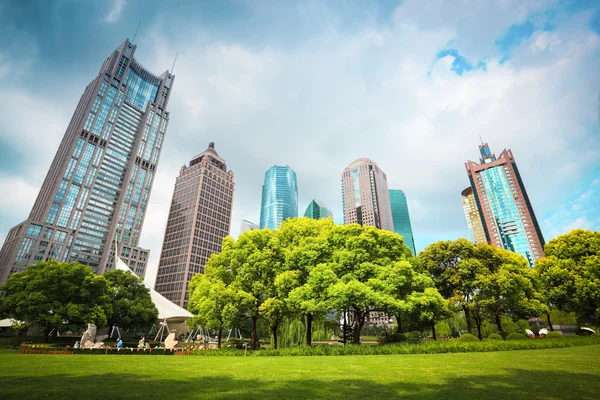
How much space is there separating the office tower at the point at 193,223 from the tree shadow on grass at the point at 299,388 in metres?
118

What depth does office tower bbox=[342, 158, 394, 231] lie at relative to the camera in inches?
7175

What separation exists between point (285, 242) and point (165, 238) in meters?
124

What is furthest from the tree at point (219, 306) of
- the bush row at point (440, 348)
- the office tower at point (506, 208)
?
the office tower at point (506, 208)

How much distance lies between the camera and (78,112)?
479 feet

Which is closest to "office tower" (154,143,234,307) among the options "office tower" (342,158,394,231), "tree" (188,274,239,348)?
"office tower" (342,158,394,231)

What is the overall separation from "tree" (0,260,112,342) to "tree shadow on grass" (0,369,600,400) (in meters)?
28.5

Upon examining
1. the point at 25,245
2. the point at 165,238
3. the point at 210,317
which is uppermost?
the point at 165,238

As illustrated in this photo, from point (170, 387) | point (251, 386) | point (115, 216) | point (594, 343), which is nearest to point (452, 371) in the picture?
point (251, 386)

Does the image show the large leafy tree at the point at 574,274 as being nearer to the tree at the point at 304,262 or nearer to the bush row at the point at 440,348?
the bush row at the point at 440,348

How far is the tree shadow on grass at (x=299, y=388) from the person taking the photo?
23.7 feet

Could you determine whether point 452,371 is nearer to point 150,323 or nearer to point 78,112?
point 150,323

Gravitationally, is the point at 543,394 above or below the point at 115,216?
below

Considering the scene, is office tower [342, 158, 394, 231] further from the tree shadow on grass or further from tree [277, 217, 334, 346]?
the tree shadow on grass

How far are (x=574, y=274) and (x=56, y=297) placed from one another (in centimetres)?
5766
